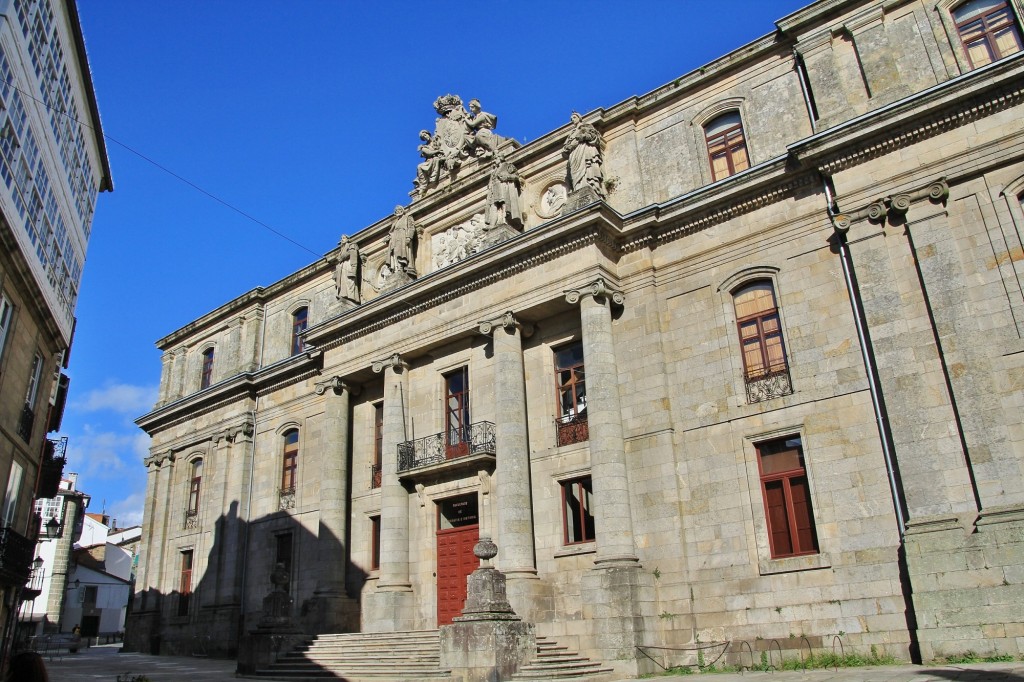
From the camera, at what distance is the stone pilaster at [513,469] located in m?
18.6

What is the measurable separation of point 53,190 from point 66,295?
4047mm

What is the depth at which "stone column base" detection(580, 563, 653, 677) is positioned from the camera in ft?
53.0

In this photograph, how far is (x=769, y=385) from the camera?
695 inches

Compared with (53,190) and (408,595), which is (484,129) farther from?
(408,595)

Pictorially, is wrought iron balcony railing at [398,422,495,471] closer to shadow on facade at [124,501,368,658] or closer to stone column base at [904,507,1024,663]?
shadow on facade at [124,501,368,658]

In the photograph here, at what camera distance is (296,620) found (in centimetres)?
2495

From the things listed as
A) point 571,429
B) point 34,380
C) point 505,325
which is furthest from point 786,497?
point 34,380

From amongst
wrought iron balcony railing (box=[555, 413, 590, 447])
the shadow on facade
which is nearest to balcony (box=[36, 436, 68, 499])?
the shadow on facade

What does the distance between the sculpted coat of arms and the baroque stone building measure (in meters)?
0.11

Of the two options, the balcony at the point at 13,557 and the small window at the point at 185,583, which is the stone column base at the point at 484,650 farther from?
the small window at the point at 185,583

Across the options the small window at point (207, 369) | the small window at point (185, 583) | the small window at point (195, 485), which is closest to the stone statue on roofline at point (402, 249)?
the small window at point (207, 369)

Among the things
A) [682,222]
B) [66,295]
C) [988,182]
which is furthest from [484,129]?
[988,182]

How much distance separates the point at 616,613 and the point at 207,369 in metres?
23.7

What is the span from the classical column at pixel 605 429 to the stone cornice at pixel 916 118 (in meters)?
5.73
